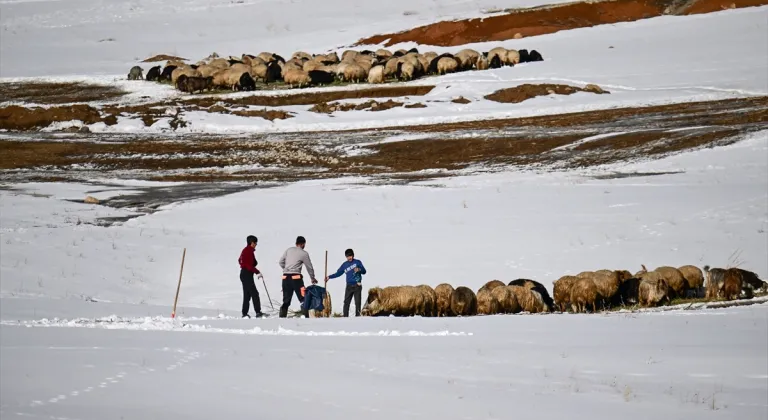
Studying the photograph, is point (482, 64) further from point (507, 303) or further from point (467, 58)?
point (507, 303)

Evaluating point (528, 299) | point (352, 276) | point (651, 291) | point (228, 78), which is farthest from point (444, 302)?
point (228, 78)

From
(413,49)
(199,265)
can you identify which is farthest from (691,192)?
(413,49)

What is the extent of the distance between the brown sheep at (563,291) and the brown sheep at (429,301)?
1.98 m

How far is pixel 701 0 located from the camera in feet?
205

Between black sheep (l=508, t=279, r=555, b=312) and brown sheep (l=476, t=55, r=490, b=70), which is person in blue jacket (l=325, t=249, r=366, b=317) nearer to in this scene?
black sheep (l=508, t=279, r=555, b=312)

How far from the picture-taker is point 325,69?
1996 inches

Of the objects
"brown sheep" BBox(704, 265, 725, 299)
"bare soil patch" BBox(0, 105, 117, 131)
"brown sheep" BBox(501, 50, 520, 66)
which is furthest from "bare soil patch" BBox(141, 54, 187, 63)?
"brown sheep" BBox(704, 265, 725, 299)

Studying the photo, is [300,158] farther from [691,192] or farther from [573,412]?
[573,412]

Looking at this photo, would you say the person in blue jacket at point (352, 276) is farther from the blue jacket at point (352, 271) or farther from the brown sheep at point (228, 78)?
the brown sheep at point (228, 78)

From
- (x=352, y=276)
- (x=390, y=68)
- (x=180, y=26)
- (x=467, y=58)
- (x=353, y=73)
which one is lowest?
(x=352, y=276)

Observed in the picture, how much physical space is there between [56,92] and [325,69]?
1316cm

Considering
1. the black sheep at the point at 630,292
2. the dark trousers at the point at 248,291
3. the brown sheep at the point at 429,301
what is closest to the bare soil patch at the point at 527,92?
the black sheep at the point at 630,292

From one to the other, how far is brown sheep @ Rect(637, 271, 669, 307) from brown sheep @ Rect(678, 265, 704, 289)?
0.90m

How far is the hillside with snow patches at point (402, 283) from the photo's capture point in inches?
378
